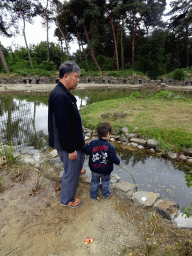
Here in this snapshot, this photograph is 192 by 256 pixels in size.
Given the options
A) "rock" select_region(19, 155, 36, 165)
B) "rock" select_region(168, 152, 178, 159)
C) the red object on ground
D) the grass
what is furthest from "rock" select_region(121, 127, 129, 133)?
the red object on ground

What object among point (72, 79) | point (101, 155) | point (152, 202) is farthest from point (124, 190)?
point (72, 79)

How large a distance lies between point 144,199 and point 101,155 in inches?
36.7

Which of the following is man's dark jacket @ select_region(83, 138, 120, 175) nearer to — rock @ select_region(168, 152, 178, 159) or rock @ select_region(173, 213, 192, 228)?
rock @ select_region(173, 213, 192, 228)

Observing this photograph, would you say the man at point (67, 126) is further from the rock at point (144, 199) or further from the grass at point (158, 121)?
the grass at point (158, 121)

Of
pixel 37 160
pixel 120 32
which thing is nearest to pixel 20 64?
pixel 120 32

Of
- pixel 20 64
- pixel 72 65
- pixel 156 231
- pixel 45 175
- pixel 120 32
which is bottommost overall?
pixel 156 231

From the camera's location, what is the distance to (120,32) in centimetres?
2436

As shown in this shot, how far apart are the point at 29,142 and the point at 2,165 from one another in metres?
1.91

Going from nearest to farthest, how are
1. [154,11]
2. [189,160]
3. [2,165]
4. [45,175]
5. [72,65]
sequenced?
[72,65] < [45,175] < [2,165] < [189,160] < [154,11]

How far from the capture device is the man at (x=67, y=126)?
189 centimetres

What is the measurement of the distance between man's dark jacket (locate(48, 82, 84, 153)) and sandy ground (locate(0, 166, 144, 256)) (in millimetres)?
947

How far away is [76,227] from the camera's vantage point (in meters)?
2.03

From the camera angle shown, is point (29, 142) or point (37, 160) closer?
point (37, 160)

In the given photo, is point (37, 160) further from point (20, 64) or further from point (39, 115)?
point (20, 64)
